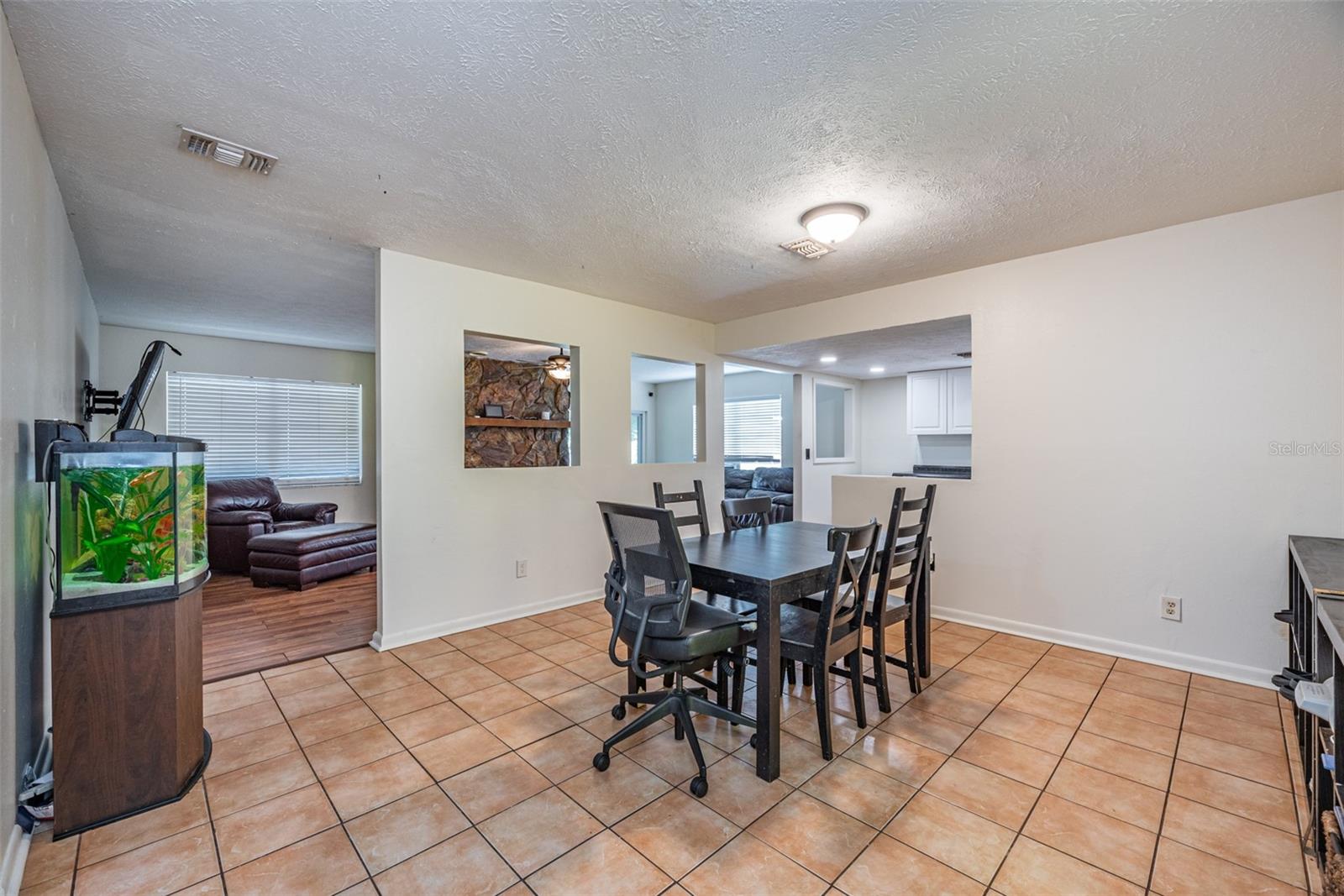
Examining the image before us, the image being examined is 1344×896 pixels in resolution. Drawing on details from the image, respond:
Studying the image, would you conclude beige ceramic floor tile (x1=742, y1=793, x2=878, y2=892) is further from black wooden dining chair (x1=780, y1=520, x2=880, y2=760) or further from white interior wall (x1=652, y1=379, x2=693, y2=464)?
white interior wall (x1=652, y1=379, x2=693, y2=464)

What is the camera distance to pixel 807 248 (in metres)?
3.30

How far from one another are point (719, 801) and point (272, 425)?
6.94 meters

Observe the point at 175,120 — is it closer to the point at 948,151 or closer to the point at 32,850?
the point at 32,850

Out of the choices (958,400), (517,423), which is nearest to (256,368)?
(517,423)

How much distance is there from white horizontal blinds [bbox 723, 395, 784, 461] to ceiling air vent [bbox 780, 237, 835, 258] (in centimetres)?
512

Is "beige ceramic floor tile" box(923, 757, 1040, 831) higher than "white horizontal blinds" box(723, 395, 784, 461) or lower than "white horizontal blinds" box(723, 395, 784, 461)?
lower

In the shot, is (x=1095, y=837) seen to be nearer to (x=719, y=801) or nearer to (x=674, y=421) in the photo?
(x=719, y=801)

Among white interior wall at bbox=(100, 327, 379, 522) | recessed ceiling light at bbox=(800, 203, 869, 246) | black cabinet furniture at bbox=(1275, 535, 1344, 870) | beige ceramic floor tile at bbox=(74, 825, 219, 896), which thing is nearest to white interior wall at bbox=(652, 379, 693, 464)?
white interior wall at bbox=(100, 327, 379, 522)

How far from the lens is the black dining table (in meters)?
2.03

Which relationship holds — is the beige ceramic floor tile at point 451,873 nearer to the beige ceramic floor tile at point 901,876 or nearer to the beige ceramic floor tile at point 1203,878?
the beige ceramic floor tile at point 901,876

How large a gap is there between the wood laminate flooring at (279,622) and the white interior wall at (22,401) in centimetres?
109

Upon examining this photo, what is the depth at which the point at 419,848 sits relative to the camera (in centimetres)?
170

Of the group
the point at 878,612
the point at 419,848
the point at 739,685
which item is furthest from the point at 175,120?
the point at 878,612

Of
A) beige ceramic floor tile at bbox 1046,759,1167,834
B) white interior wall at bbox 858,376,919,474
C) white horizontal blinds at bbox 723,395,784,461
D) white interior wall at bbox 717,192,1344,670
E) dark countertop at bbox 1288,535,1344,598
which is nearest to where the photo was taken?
dark countertop at bbox 1288,535,1344,598
